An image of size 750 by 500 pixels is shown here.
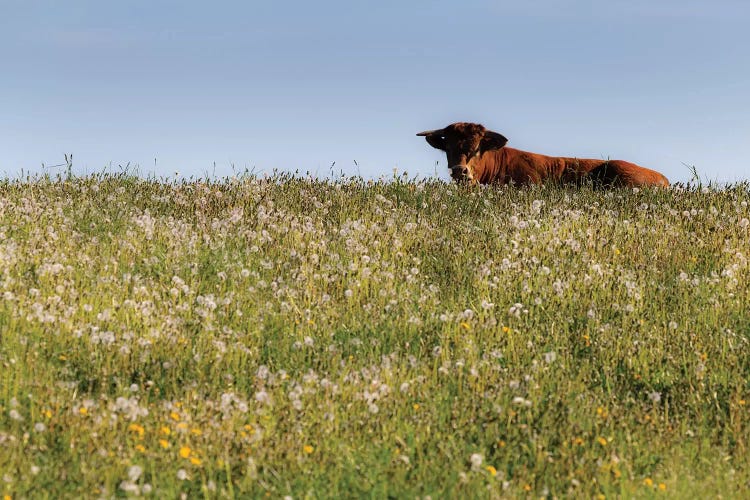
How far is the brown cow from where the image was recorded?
1488cm

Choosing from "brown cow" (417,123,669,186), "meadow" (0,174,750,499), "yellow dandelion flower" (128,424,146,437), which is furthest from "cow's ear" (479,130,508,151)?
"yellow dandelion flower" (128,424,146,437)

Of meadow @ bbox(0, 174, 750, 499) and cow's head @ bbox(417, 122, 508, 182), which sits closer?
meadow @ bbox(0, 174, 750, 499)

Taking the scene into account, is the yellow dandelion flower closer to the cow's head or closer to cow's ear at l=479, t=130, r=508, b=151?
the cow's head

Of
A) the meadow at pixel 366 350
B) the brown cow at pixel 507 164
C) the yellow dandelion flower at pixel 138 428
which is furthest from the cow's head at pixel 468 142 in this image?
the yellow dandelion flower at pixel 138 428

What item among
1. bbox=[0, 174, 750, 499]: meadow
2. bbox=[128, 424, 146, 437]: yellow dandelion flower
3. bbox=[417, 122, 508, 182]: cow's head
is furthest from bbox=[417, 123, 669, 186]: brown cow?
bbox=[128, 424, 146, 437]: yellow dandelion flower

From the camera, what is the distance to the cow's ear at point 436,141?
50.1ft

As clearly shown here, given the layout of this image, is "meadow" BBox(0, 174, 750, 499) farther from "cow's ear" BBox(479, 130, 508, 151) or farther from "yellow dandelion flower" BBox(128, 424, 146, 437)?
"cow's ear" BBox(479, 130, 508, 151)

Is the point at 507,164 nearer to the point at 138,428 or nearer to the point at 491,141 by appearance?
the point at 491,141

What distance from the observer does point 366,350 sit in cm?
629

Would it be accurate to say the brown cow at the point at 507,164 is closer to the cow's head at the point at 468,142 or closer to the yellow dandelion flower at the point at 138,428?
the cow's head at the point at 468,142

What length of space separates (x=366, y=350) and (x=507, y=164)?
979 cm

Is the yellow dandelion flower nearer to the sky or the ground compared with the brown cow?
nearer to the ground

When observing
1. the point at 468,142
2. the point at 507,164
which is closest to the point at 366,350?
the point at 468,142

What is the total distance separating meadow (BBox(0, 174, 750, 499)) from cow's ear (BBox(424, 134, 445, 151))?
4980mm
